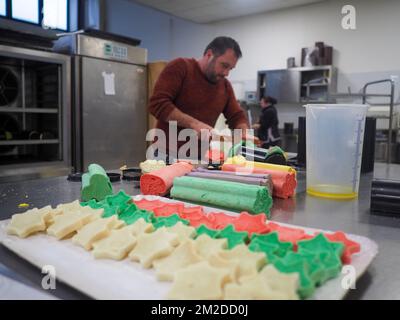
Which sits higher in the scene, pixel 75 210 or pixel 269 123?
pixel 269 123

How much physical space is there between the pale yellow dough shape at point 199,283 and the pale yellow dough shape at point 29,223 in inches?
14.3

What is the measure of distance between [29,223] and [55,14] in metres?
3.66

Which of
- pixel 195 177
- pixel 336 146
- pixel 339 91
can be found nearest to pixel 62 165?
pixel 195 177

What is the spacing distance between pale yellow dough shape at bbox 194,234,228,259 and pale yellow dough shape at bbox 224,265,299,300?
3.8 inches

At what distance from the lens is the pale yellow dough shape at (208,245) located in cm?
59

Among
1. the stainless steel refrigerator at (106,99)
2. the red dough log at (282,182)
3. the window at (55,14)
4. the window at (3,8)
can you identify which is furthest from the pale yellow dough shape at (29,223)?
the window at (55,14)

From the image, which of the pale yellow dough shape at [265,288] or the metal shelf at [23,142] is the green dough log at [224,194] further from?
the metal shelf at [23,142]

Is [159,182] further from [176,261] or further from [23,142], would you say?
[23,142]

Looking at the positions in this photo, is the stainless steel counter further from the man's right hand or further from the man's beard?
the man's beard

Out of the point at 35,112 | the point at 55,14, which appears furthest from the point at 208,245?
→ the point at 55,14

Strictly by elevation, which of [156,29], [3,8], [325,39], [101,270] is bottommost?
[101,270]

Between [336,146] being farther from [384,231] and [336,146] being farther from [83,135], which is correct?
[83,135]

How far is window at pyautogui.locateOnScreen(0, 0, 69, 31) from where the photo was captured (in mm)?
3193

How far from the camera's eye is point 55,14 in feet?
12.5
